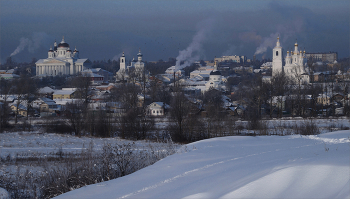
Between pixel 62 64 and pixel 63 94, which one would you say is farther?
pixel 62 64

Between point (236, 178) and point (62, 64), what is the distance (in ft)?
275

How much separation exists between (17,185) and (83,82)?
28.0 meters

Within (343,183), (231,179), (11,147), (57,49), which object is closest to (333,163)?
(343,183)

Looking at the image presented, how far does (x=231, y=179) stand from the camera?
18.8 feet

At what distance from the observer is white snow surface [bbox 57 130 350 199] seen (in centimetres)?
489

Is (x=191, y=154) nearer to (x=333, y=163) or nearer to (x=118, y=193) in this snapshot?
(x=118, y=193)

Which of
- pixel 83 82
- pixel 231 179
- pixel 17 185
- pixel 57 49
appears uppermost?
pixel 57 49

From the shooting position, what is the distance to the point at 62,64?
84688 mm

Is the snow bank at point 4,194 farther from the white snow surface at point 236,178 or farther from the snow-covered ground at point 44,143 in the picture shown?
the snow-covered ground at point 44,143

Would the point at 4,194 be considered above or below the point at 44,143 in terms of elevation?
below

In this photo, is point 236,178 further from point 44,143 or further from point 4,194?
point 44,143

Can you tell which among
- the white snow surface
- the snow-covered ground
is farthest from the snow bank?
the snow-covered ground

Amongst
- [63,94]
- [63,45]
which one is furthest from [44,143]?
[63,45]

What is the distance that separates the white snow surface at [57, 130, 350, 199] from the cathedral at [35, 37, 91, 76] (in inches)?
3107
